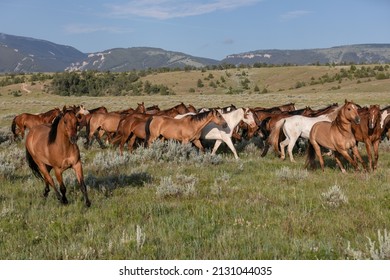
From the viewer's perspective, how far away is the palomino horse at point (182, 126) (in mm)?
12835

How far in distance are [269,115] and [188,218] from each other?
1039 cm

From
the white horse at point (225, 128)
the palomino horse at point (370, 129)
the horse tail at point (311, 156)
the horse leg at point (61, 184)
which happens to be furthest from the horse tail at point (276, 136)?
the horse leg at point (61, 184)

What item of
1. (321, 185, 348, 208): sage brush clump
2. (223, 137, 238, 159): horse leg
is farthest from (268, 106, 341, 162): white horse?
(321, 185, 348, 208): sage brush clump

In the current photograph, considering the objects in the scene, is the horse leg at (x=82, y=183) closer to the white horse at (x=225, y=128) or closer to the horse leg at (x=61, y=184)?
the horse leg at (x=61, y=184)

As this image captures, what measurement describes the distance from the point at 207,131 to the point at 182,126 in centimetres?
111

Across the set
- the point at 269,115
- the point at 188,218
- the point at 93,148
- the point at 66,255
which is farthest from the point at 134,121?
the point at 66,255

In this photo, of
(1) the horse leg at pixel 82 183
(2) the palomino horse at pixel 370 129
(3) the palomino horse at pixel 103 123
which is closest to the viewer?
(1) the horse leg at pixel 82 183

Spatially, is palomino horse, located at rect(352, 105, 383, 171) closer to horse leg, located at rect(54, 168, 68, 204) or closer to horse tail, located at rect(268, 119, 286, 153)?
horse tail, located at rect(268, 119, 286, 153)

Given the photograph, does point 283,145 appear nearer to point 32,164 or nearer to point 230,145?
point 230,145

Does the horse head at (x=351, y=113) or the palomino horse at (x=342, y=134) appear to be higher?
the horse head at (x=351, y=113)

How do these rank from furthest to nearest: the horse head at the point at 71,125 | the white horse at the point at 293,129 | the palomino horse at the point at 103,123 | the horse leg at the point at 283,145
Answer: the palomino horse at the point at 103,123 → the horse leg at the point at 283,145 → the white horse at the point at 293,129 → the horse head at the point at 71,125

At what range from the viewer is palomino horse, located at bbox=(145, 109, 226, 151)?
505 inches

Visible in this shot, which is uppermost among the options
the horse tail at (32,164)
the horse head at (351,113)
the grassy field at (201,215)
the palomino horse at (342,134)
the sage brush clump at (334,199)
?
the horse head at (351,113)

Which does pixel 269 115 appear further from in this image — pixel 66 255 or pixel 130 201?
pixel 66 255
